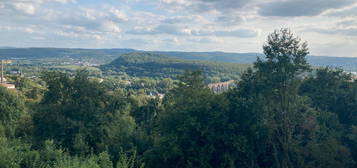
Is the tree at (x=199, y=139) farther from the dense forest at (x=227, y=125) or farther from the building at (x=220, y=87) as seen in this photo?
the building at (x=220, y=87)

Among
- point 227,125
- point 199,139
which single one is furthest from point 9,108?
point 227,125

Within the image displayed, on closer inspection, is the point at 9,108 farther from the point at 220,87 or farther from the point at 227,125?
the point at 220,87

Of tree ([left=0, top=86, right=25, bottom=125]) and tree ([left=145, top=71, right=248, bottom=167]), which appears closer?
tree ([left=145, top=71, right=248, bottom=167])

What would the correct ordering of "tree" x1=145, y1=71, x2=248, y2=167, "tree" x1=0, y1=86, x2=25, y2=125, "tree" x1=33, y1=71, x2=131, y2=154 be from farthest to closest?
"tree" x1=0, y1=86, x2=25, y2=125 < "tree" x1=33, y1=71, x2=131, y2=154 < "tree" x1=145, y1=71, x2=248, y2=167

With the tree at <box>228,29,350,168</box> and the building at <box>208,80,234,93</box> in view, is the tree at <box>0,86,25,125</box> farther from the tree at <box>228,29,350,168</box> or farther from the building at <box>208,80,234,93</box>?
the tree at <box>228,29,350,168</box>

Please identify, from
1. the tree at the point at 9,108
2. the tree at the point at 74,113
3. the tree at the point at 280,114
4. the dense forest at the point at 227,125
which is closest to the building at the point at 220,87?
the dense forest at the point at 227,125

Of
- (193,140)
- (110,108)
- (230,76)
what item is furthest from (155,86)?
(193,140)

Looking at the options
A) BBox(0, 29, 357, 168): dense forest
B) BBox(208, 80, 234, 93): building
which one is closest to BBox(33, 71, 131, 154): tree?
BBox(0, 29, 357, 168): dense forest

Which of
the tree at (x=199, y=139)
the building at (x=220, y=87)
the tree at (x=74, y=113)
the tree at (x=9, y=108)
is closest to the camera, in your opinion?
the tree at (x=199, y=139)

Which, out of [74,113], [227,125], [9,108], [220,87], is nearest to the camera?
[227,125]
